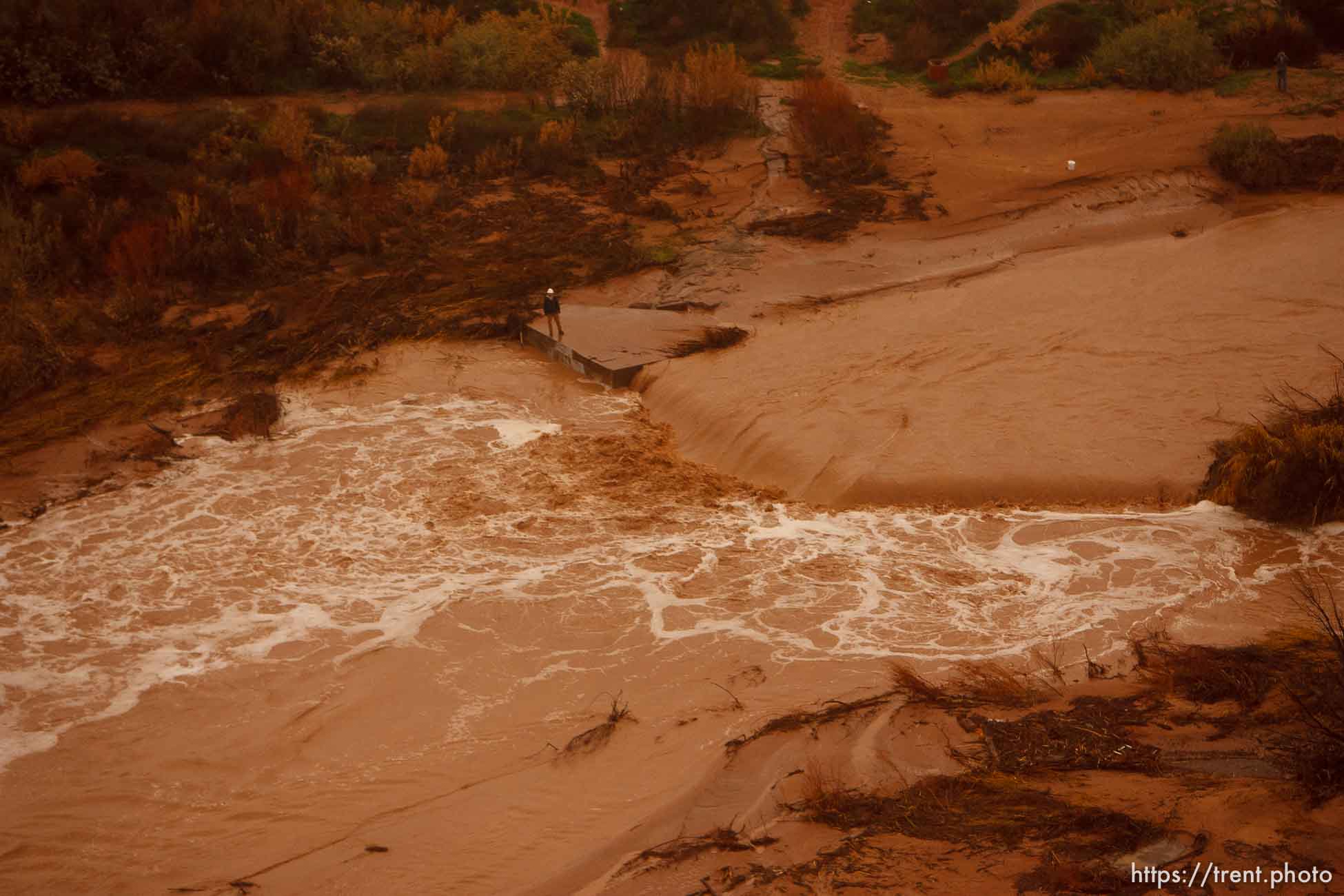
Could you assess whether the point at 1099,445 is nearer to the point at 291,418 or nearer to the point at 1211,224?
the point at 1211,224

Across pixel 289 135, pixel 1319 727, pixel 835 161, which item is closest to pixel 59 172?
pixel 289 135

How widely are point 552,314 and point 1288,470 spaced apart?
8342 mm

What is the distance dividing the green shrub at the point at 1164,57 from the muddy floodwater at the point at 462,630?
14.4 meters

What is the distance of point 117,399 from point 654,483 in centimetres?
659

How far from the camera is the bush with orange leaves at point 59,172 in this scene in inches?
694

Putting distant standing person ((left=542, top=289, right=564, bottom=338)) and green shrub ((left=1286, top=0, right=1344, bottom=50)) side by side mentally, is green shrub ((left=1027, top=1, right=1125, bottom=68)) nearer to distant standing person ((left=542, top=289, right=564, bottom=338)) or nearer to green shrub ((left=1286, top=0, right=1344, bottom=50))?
green shrub ((left=1286, top=0, right=1344, bottom=50))

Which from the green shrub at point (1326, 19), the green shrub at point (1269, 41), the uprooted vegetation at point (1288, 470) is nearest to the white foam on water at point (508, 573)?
the uprooted vegetation at point (1288, 470)

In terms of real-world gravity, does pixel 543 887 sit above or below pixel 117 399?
below

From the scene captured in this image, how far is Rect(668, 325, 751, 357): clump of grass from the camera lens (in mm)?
14023

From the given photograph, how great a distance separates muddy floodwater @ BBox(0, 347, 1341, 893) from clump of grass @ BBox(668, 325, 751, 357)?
6.04 feet

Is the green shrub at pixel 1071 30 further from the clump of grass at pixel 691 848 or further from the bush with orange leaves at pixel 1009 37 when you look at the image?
the clump of grass at pixel 691 848

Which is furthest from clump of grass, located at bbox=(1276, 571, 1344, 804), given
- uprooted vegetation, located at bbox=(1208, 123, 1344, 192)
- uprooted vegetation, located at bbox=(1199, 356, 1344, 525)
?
uprooted vegetation, located at bbox=(1208, 123, 1344, 192)

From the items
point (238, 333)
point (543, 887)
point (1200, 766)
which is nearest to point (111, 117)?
point (238, 333)

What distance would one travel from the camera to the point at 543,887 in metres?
5.56
